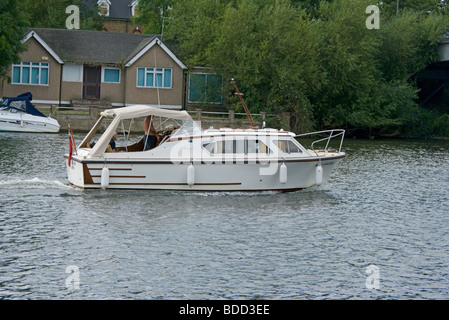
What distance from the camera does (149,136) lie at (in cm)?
2570

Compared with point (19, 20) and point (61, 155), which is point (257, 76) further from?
point (61, 155)

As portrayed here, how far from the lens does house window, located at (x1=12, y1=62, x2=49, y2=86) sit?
2274 inches

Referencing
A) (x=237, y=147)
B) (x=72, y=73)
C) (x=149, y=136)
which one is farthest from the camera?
(x=72, y=73)

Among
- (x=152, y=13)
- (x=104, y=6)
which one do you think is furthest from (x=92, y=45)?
(x=104, y=6)

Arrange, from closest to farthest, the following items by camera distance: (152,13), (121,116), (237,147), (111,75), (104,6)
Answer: (237,147) < (121,116) < (111,75) < (152,13) < (104,6)

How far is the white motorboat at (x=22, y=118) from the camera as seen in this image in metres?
47.2

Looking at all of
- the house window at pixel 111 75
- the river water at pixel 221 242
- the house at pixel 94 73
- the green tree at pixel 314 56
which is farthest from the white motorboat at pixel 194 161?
the house window at pixel 111 75

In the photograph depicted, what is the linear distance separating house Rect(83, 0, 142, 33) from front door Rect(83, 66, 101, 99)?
3474 centimetres

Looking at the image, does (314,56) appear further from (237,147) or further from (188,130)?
(237,147)

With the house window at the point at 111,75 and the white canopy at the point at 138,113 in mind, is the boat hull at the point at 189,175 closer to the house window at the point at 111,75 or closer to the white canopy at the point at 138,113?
the white canopy at the point at 138,113

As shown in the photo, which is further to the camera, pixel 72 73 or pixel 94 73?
pixel 94 73

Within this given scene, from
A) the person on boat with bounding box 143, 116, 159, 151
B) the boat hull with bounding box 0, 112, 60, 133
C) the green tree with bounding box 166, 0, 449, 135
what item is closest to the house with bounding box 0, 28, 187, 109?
the green tree with bounding box 166, 0, 449, 135

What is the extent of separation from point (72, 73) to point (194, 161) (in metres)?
36.3
